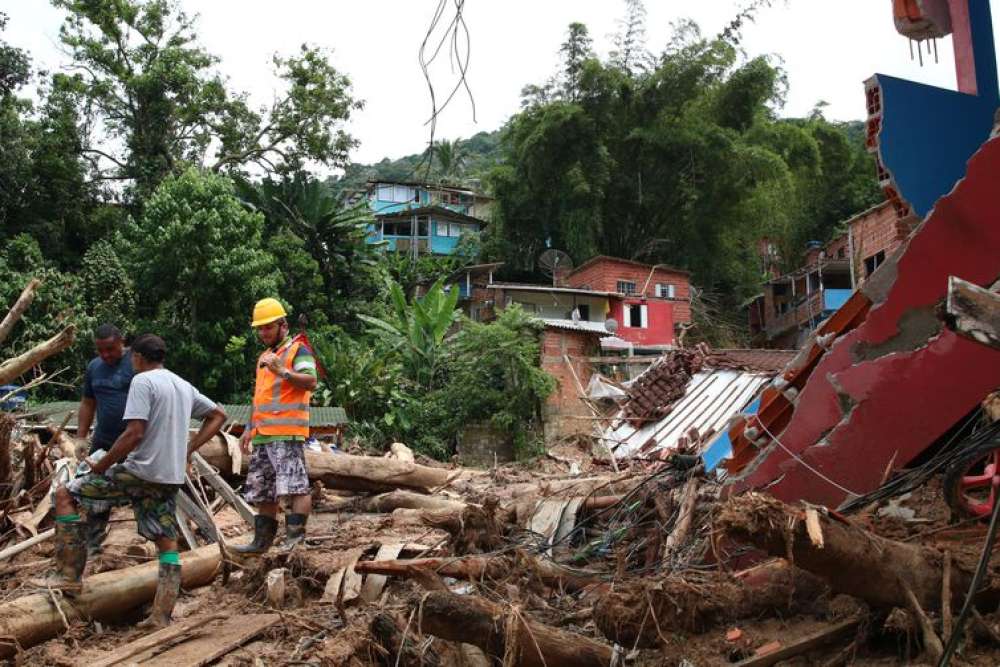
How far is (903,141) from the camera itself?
5.70m

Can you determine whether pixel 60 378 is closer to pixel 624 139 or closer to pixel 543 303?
pixel 543 303

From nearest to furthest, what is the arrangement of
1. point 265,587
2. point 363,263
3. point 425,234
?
point 265,587 → point 363,263 → point 425,234

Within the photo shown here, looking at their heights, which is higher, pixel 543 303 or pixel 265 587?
pixel 543 303

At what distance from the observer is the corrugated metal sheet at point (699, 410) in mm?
10883

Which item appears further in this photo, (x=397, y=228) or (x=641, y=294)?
(x=397, y=228)

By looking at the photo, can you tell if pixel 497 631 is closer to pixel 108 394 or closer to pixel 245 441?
pixel 108 394

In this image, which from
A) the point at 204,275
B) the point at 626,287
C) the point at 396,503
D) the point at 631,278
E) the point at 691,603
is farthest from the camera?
the point at 631,278

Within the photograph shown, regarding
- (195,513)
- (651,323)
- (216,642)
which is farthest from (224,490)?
(651,323)

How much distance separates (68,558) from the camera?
4.71 metres

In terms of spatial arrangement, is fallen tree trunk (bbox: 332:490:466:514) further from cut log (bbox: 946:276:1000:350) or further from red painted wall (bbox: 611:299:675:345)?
red painted wall (bbox: 611:299:675:345)

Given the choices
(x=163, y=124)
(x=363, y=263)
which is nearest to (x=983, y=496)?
(x=363, y=263)

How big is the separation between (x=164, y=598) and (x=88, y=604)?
16.7 inches

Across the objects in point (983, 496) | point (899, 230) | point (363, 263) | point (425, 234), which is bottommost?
point (983, 496)

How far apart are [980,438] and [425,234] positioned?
133 ft
